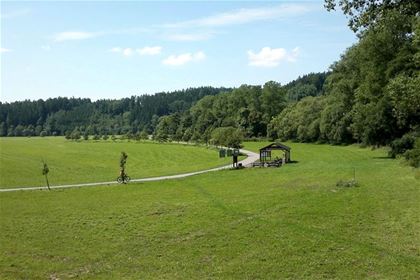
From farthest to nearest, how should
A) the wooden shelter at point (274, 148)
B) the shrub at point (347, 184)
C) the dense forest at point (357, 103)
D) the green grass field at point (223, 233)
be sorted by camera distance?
the wooden shelter at point (274, 148) < the shrub at point (347, 184) < the dense forest at point (357, 103) < the green grass field at point (223, 233)

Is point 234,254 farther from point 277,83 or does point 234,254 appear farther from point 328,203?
point 277,83

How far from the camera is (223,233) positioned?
2214 cm

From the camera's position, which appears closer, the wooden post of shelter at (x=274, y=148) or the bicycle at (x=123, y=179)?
the bicycle at (x=123, y=179)

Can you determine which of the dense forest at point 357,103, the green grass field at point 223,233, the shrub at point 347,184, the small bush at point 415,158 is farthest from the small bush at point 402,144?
the shrub at point 347,184

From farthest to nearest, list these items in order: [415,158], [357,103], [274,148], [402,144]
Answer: [274,148], [357,103], [402,144], [415,158]

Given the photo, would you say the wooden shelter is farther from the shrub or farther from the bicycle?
the shrub

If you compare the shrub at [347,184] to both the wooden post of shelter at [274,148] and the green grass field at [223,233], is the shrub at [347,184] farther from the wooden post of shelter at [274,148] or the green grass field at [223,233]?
the wooden post of shelter at [274,148]

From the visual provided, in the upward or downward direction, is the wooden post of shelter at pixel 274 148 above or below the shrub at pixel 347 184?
above

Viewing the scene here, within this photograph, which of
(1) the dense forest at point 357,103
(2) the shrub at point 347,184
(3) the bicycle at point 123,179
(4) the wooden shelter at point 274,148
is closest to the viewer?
(1) the dense forest at point 357,103

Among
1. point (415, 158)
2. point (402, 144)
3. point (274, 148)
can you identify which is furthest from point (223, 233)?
point (274, 148)

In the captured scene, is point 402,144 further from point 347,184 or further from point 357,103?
point 347,184

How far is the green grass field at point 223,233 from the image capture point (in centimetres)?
1706

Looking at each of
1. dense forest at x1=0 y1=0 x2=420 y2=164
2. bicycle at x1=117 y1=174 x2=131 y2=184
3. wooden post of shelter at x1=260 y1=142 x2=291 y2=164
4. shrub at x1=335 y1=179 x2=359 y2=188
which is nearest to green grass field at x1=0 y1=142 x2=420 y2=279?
shrub at x1=335 y1=179 x2=359 y2=188

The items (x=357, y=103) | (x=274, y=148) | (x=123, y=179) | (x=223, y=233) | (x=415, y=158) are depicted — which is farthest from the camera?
(x=274, y=148)
